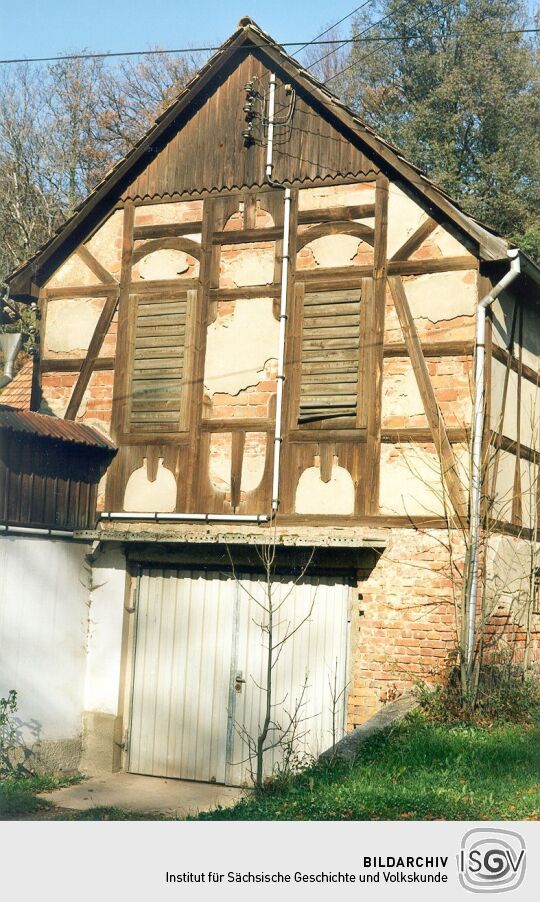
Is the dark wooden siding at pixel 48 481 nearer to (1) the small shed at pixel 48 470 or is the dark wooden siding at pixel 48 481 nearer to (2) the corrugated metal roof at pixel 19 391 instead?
(1) the small shed at pixel 48 470

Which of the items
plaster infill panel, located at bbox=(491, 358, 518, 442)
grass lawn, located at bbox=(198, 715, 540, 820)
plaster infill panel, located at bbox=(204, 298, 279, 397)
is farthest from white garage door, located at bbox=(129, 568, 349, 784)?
plaster infill panel, located at bbox=(491, 358, 518, 442)

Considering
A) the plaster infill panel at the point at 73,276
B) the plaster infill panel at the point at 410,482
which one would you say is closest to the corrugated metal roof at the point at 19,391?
the plaster infill panel at the point at 73,276

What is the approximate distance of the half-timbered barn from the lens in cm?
1131

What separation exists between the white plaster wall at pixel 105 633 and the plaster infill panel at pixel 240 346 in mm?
2431

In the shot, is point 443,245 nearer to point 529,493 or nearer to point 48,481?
point 529,493

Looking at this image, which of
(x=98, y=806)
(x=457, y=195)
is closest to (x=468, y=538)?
(x=98, y=806)

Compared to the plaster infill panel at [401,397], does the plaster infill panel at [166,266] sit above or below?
above

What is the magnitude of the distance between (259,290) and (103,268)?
84.1 inches

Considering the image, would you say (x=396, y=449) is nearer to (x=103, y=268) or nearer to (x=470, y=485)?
(x=470, y=485)

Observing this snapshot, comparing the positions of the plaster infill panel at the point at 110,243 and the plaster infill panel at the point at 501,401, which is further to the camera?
the plaster infill panel at the point at 110,243

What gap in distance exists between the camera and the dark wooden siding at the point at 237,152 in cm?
1221

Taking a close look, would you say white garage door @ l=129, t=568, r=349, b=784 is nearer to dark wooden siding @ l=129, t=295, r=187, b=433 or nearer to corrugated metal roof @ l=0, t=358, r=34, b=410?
dark wooden siding @ l=129, t=295, r=187, b=433

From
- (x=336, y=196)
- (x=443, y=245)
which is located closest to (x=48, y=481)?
(x=336, y=196)
